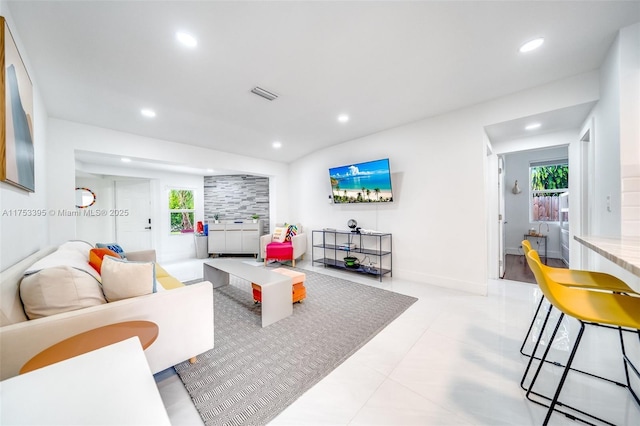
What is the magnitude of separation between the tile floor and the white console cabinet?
4373 mm

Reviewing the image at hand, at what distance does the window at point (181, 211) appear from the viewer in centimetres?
596

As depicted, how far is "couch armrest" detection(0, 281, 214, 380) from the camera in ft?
3.64

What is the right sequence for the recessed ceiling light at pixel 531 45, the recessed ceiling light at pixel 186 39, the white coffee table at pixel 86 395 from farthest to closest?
1. the recessed ceiling light at pixel 531 45
2. the recessed ceiling light at pixel 186 39
3. the white coffee table at pixel 86 395

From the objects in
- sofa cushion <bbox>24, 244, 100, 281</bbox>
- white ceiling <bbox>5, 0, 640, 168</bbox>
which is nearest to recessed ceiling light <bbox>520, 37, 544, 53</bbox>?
white ceiling <bbox>5, 0, 640, 168</bbox>

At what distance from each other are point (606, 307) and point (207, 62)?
3210 millimetres

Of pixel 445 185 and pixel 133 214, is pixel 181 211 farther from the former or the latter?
pixel 445 185

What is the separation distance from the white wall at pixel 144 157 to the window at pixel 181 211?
180mm

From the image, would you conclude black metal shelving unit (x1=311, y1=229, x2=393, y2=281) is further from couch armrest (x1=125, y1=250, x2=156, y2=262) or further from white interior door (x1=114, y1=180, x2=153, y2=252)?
white interior door (x1=114, y1=180, x2=153, y2=252)

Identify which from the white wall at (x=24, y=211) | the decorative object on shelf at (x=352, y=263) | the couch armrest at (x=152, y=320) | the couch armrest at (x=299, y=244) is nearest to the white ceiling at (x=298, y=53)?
the white wall at (x=24, y=211)

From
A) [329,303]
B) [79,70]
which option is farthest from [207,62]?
[329,303]

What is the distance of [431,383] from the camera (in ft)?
5.17

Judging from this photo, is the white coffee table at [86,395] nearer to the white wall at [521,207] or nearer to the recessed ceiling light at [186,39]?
the recessed ceiling light at [186,39]

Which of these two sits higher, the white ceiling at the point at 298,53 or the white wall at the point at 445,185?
the white ceiling at the point at 298,53

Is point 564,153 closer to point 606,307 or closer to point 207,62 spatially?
point 606,307
